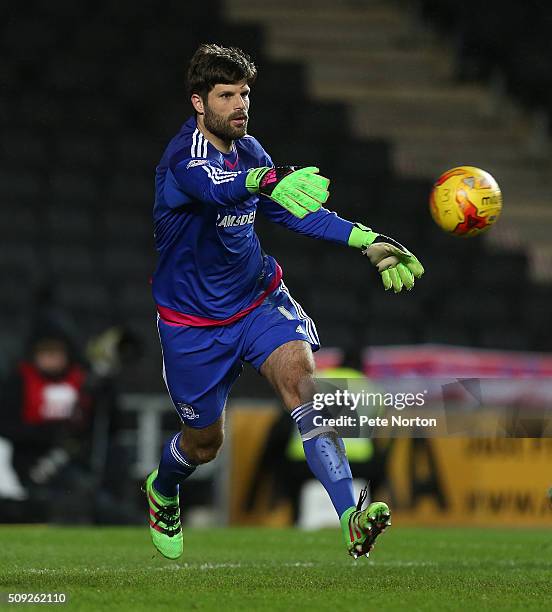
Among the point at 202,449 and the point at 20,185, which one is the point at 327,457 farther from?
the point at 20,185

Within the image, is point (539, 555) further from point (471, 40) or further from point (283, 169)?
point (471, 40)

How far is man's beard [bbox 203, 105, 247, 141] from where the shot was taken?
216 inches

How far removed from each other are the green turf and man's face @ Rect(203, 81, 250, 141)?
1.73 m

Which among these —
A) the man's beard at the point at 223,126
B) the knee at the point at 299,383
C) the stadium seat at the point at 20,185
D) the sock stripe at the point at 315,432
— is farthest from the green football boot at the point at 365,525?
the stadium seat at the point at 20,185

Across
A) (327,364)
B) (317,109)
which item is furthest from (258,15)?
(327,364)

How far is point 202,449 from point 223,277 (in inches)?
30.1

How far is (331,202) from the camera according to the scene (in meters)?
16.1

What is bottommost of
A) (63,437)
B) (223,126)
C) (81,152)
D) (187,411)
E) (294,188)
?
(63,437)

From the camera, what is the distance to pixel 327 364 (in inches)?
478

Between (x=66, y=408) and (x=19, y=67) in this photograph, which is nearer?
(x=66, y=408)

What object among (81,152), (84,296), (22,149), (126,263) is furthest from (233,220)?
(81,152)

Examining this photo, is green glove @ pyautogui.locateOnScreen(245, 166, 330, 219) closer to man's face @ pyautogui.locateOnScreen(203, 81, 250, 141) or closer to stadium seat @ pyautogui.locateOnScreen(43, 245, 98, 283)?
man's face @ pyautogui.locateOnScreen(203, 81, 250, 141)

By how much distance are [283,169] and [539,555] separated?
9.77ft

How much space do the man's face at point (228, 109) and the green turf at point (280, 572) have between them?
5.68 ft
